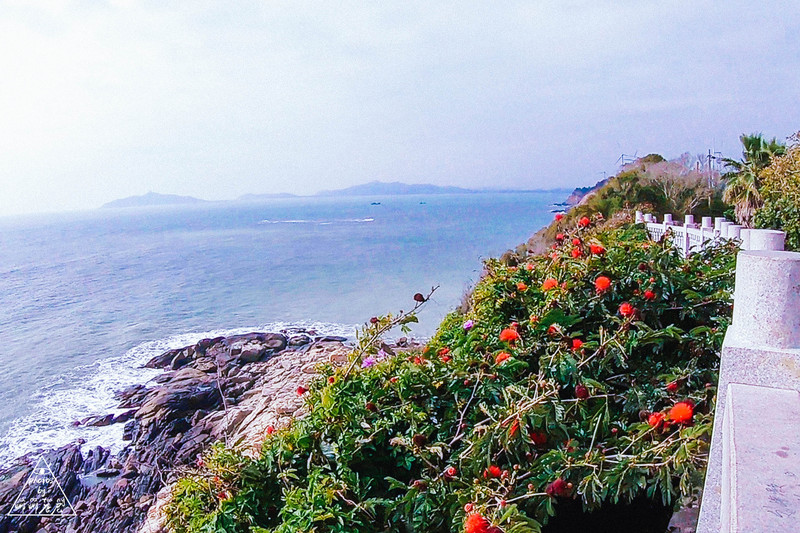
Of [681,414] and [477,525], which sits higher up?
[681,414]

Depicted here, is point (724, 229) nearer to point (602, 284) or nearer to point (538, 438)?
point (602, 284)

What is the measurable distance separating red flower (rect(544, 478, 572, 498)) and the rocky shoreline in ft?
12.2

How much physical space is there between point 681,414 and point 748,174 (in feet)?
40.5

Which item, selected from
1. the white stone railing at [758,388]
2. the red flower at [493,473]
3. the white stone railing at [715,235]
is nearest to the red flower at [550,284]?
the white stone railing at [715,235]

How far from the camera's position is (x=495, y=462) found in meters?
2.05

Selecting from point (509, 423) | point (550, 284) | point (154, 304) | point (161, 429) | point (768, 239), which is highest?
point (768, 239)

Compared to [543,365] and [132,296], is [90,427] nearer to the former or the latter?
[543,365]

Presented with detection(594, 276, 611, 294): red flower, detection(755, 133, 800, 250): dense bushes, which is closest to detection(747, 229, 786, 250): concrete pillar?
detection(594, 276, 611, 294): red flower

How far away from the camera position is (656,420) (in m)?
1.95

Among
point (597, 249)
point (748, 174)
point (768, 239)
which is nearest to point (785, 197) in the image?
point (748, 174)

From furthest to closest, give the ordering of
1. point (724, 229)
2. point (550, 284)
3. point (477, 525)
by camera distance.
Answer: point (724, 229), point (550, 284), point (477, 525)

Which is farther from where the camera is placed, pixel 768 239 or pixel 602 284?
pixel 602 284

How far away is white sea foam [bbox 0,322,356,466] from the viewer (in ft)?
33.0

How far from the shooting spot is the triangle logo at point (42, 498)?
25.7 feet
